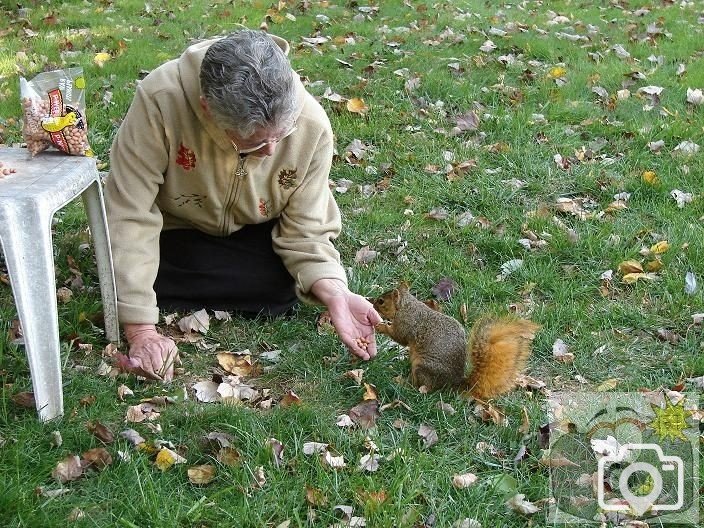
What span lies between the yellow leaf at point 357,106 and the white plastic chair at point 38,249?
282 centimetres

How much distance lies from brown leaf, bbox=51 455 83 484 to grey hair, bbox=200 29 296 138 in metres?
1.12

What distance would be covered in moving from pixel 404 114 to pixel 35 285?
3.37 meters

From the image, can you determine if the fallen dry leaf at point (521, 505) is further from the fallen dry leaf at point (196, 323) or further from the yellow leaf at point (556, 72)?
the yellow leaf at point (556, 72)

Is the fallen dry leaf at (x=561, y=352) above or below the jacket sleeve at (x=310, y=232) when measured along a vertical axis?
below

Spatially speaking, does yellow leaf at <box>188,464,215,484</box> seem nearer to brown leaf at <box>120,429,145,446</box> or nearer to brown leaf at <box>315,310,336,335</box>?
brown leaf at <box>120,429,145,446</box>

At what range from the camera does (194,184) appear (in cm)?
301

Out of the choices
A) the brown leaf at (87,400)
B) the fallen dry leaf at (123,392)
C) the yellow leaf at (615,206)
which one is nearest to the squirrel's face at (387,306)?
the fallen dry leaf at (123,392)

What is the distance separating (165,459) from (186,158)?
1106 mm

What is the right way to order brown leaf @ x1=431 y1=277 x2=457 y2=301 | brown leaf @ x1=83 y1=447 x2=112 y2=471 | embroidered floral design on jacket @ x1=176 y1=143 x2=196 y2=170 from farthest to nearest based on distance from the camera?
brown leaf @ x1=431 y1=277 x2=457 y2=301, embroidered floral design on jacket @ x1=176 y1=143 x2=196 y2=170, brown leaf @ x1=83 y1=447 x2=112 y2=471

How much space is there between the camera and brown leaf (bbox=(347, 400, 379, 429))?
2691 mm

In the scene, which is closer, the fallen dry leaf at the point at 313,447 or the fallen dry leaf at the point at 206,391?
the fallen dry leaf at the point at 313,447

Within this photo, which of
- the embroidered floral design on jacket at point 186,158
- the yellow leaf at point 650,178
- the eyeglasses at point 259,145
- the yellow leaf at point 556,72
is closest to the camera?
the eyeglasses at point 259,145

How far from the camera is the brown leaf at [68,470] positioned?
2.32m

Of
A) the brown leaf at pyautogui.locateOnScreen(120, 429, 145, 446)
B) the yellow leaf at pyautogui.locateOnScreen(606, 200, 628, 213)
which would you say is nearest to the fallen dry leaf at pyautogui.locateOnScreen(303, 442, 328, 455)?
the brown leaf at pyautogui.locateOnScreen(120, 429, 145, 446)
